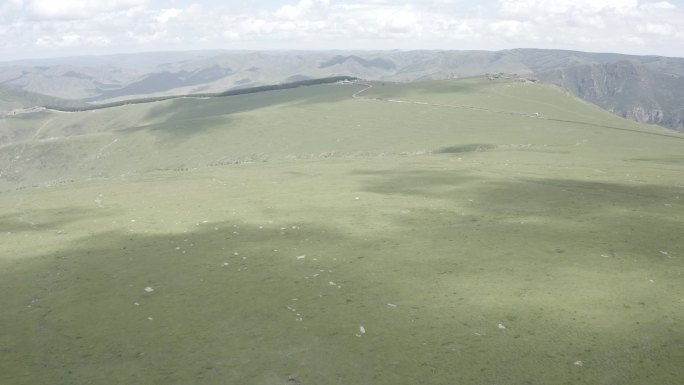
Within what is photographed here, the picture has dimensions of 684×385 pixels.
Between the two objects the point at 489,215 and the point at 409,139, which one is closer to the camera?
the point at 489,215

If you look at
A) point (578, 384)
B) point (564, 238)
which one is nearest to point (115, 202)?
point (564, 238)

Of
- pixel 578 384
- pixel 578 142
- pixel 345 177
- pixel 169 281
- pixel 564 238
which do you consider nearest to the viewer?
pixel 578 384

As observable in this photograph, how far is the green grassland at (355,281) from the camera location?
1953 centimetres

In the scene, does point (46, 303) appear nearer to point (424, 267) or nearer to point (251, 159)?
point (424, 267)

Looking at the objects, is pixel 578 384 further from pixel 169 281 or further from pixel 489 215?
pixel 489 215

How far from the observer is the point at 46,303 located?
27500mm

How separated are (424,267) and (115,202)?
1770 inches

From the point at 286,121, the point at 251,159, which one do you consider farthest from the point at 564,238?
the point at 286,121

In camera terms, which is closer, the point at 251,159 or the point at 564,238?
the point at 564,238

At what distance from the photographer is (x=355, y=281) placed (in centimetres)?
2833

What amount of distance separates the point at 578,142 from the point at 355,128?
2850 inches

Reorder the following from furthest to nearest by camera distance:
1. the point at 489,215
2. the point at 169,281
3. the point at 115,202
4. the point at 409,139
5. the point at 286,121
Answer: the point at 286,121, the point at 409,139, the point at 115,202, the point at 489,215, the point at 169,281

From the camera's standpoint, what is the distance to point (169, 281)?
97.7ft

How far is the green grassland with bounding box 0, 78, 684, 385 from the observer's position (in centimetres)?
1953
